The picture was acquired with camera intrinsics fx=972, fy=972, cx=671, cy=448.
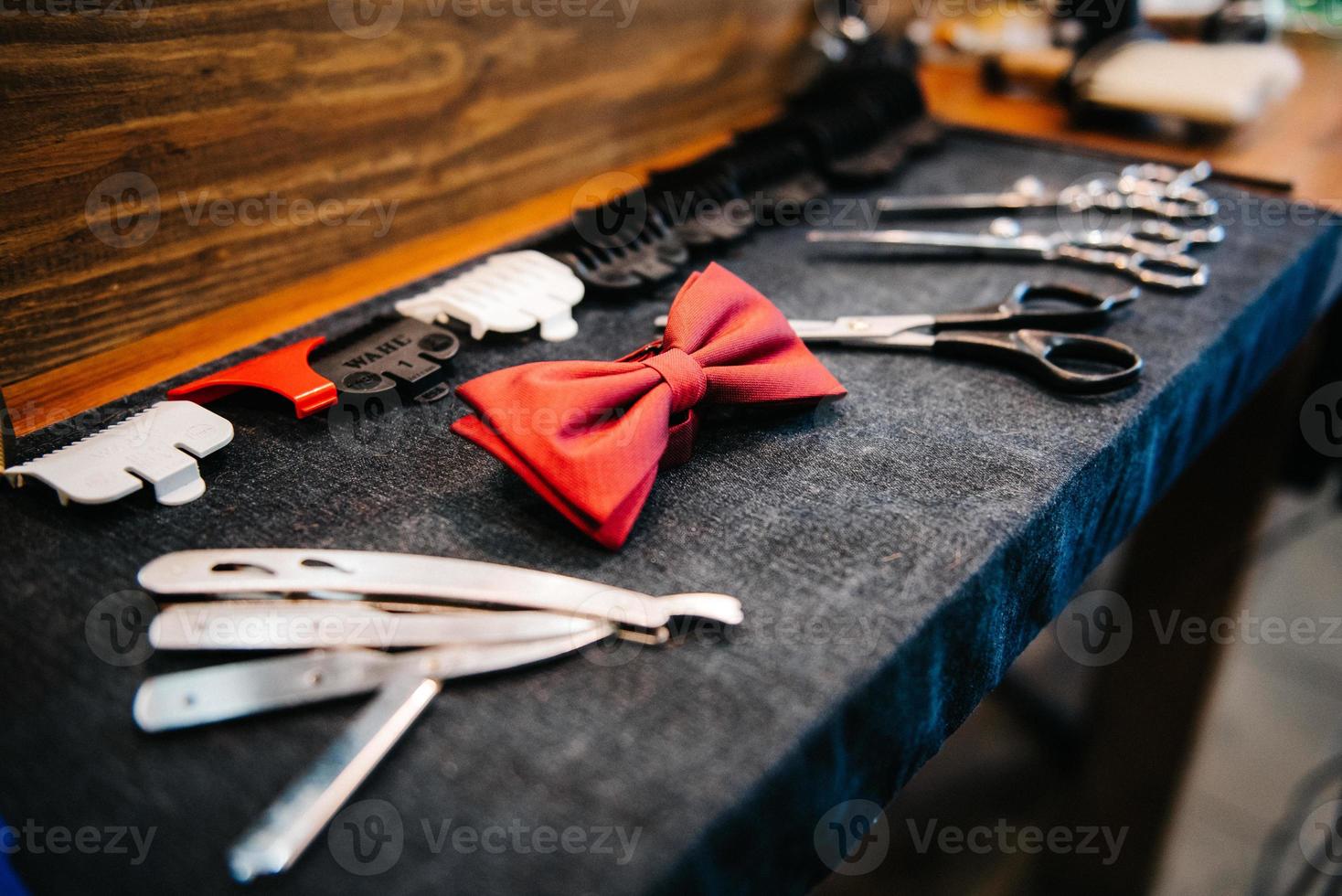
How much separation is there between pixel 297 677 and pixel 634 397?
226mm

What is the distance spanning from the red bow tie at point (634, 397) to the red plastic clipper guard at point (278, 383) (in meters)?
0.12

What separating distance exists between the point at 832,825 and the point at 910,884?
928 millimetres

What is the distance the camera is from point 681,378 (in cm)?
54

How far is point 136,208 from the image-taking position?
657 mm

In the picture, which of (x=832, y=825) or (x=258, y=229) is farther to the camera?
(x=258, y=229)

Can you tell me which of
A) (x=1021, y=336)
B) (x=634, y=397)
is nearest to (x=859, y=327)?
(x=1021, y=336)

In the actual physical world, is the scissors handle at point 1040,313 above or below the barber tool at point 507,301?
below

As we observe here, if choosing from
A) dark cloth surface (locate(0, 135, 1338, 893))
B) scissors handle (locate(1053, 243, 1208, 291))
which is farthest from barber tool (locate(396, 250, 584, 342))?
scissors handle (locate(1053, 243, 1208, 291))

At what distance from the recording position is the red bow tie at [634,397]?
1.61 feet

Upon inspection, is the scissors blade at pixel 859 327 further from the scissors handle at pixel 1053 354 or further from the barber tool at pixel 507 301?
the barber tool at pixel 507 301

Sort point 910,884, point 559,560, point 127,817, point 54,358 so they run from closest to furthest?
1. point 127,817
2. point 559,560
3. point 54,358
4. point 910,884

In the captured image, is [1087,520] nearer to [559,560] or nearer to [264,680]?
[559,560]

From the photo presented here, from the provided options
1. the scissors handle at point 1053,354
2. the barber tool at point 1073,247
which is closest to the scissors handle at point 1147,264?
the barber tool at point 1073,247

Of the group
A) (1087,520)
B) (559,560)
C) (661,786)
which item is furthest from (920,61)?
(661,786)
